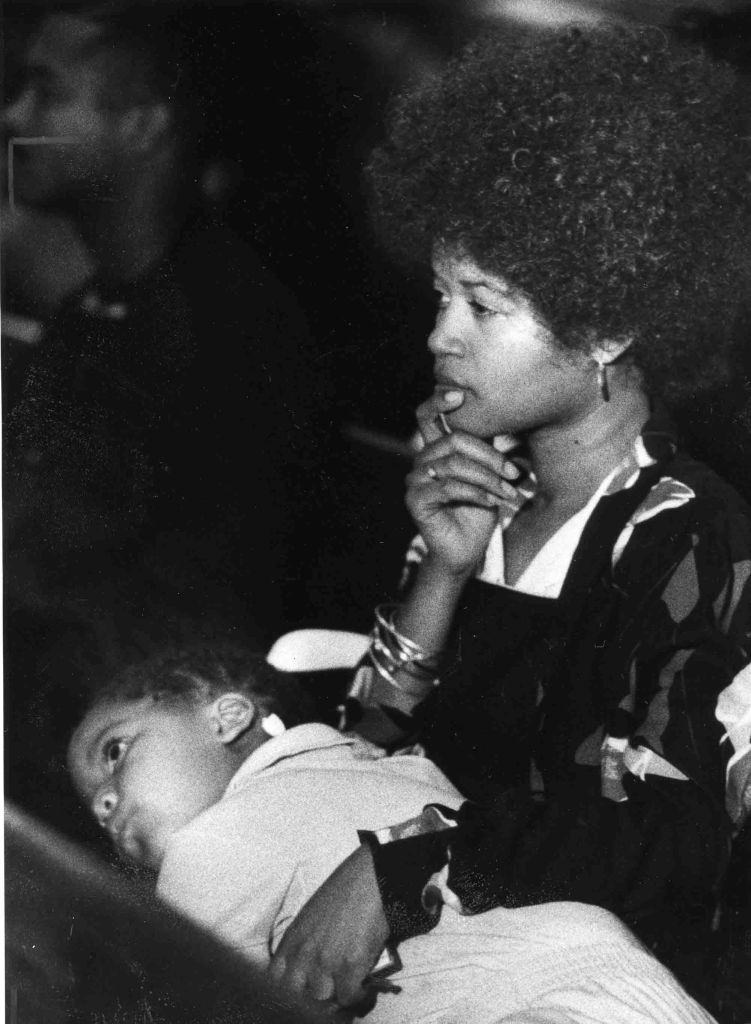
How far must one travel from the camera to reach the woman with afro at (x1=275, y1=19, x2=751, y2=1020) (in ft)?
3.86

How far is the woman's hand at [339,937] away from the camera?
1217 millimetres

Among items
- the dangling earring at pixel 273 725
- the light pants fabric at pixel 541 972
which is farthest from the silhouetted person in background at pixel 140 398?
the light pants fabric at pixel 541 972

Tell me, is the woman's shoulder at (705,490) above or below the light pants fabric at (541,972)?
above

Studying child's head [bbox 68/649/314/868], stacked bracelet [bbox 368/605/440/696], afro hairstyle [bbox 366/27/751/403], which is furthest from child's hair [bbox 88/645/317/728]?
afro hairstyle [bbox 366/27/751/403]

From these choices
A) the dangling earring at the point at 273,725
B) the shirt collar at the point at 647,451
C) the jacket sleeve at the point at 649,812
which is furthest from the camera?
the dangling earring at the point at 273,725

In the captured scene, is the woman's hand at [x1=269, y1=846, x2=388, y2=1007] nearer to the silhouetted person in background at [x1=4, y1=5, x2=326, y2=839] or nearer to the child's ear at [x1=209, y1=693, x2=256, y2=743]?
the child's ear at [x1=209, y1=693, x2=256, y2=743]

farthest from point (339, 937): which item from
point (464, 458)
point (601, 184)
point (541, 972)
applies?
point (601, 184)

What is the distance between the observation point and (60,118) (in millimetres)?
1412

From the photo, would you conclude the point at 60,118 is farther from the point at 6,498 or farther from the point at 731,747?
the point at 731,747

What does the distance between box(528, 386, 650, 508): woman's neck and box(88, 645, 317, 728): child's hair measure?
1.31ft

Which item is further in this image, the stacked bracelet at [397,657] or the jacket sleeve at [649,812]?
the stacked bracelet at [397,657]

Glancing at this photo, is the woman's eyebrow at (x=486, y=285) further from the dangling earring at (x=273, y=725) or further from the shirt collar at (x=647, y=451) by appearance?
the dangling earring at (x=273, y=725)

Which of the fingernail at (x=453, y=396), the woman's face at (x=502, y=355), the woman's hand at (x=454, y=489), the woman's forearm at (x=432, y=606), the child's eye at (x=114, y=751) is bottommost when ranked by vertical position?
the child's eye at (x=114, y=751)

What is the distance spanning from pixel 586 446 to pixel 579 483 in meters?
0.05
